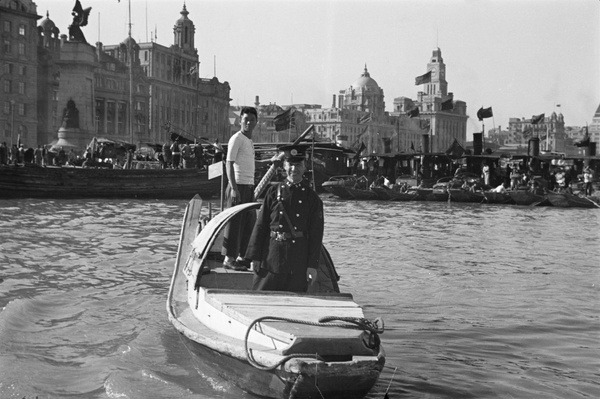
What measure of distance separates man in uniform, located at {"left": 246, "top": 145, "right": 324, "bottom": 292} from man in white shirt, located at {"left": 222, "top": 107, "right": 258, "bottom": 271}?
1.12 metres

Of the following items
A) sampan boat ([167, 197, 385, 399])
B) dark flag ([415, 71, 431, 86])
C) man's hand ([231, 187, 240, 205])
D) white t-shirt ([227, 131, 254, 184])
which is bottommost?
sampan boat ([167, 197, 385, 399])

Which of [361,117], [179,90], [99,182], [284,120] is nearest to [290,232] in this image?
[99,182]

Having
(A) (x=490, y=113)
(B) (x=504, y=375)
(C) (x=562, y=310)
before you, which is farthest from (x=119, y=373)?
(A) (x=490, y=113)

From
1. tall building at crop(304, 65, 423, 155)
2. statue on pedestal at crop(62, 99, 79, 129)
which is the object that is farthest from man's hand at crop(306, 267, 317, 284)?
tall building at crop(304, 65, 423, 155)

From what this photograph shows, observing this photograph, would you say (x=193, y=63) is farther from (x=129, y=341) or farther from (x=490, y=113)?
(x=129, y=341)

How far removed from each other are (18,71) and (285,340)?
261 feet

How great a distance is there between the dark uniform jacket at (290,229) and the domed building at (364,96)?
174076 millimetres

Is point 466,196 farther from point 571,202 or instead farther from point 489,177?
point 489,177

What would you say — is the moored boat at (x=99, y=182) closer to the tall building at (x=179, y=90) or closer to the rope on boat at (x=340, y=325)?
the rope on boat at (x=340, y=325)

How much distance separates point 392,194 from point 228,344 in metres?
36.0

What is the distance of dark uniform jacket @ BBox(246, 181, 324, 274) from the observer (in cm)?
694

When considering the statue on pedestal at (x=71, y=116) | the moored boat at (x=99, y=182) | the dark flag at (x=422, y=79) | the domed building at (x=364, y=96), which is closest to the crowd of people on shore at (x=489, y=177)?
the dark flag at (x=422, y=79)

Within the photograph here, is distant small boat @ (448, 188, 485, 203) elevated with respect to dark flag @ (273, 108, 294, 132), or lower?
lower

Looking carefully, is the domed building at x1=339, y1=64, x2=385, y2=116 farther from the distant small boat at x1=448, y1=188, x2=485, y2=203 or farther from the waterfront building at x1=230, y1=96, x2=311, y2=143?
the distant small boat at x1=448, y1=188, x2=485, y2=203
